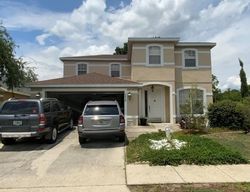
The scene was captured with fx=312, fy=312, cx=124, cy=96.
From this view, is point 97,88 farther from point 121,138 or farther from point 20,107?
point 20,107

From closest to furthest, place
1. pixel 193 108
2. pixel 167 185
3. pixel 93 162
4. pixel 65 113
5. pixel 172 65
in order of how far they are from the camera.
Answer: pixel 167 185 < pixel 93 162 < pixel 65 113 < pixel 193 108 < pixel 172 65

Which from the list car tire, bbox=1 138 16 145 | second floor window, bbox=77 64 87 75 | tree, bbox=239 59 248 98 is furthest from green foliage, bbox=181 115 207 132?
tree, bbox=239 59 248 98

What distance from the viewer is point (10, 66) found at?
18.8m

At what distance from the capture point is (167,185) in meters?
7.26

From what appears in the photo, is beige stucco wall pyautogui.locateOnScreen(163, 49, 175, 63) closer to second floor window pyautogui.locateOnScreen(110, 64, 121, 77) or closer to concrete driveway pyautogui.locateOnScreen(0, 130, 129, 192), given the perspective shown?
second floor window pyautogui.locateOnScreen(110, 64, 121, 77)

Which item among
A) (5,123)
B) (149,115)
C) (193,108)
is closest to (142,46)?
(149,115)

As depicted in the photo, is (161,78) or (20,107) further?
(161,78)

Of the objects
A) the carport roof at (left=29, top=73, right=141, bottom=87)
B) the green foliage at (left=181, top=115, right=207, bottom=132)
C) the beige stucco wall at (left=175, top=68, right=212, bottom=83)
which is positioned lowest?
the green foliage at (left=181, top=115, right=207, bottom=132)

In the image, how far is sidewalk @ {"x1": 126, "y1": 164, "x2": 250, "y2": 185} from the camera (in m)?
7.57

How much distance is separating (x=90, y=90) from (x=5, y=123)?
886 cm

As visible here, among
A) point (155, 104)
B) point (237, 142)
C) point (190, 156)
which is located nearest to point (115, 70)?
point (155, 104)

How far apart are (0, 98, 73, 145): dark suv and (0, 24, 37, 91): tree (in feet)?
19.7

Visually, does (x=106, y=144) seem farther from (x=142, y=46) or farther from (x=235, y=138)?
(x=142, y=46)

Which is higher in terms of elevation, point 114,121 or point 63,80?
point 63,80
